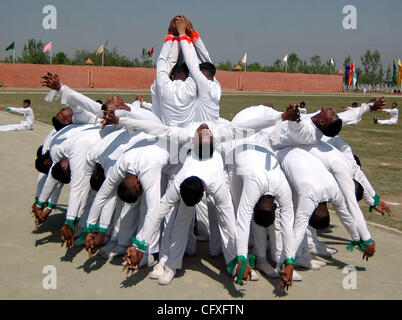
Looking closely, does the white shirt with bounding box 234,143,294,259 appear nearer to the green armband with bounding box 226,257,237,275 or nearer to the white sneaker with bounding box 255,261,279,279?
the green armband with bounding box 226,257,237,275

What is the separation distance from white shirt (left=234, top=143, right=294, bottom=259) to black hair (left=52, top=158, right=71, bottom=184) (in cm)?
229

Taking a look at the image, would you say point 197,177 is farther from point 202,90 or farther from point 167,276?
point 202,90

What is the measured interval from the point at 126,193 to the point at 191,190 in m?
0.84

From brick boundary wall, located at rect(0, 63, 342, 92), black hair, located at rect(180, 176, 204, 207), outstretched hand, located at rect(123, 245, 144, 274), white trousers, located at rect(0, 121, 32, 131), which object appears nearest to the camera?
black hair, located at rect(180, 176, 204, 207)

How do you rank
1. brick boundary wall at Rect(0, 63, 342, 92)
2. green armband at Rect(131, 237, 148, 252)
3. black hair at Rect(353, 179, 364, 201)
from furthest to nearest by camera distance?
brick boundary wall at Rect(0, 63, 342, 92) → black hair at Rect(353, 179, 364, 201) → green armband at Rect(131, 237, 148, 252)

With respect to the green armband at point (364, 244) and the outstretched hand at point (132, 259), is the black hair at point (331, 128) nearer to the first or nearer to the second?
the green armband at point (364, 244)

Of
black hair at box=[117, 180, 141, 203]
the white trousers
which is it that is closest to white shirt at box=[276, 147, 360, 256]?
black hair at box=[117, 180, 141, 203]

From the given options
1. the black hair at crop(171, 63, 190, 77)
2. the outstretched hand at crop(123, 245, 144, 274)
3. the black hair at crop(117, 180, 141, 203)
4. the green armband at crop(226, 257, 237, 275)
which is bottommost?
the green armband at crop(226, 257, 237, 275)

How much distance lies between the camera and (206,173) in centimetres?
550

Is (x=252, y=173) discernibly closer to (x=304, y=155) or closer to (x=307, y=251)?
(x=304, y=155)

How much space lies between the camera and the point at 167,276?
5656 mm

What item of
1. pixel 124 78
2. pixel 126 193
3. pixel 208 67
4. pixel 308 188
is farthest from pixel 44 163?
pixel 124 78

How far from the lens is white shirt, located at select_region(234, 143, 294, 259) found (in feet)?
17.8

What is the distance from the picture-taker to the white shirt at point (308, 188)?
18.5ft
